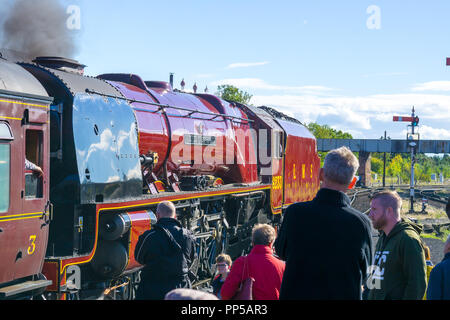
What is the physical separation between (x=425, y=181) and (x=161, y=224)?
79352 mm

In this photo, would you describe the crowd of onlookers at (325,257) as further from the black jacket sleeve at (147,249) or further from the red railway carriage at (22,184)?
the red railway carriage at (22,184)

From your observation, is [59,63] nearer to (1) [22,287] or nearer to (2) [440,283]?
(1) [22,287]

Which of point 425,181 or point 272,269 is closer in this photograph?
point 272,269

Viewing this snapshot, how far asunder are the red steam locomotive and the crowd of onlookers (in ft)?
4.63

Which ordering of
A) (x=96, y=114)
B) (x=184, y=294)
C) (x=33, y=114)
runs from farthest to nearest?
(x=96, y=114) < (x=33, y=114) < (x=184, y=294)

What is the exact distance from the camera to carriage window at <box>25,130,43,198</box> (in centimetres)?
635

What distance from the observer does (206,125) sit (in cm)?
1194

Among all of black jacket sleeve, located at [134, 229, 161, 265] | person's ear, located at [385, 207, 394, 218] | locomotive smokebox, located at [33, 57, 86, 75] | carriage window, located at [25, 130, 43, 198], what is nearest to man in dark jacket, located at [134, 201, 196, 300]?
black jacket sleeve, located at [134, 229, 161, 265]

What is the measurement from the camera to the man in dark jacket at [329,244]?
3621 millimetres

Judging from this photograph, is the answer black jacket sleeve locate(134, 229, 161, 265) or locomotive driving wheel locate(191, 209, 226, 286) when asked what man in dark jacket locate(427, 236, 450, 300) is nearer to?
black jacket sleeve locate(134, 229, 161, 265)

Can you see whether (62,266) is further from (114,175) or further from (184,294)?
(184,294)

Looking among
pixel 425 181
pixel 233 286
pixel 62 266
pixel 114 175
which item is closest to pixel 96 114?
pixel 114 175

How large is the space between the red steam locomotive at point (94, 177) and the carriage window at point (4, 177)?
1 cm
